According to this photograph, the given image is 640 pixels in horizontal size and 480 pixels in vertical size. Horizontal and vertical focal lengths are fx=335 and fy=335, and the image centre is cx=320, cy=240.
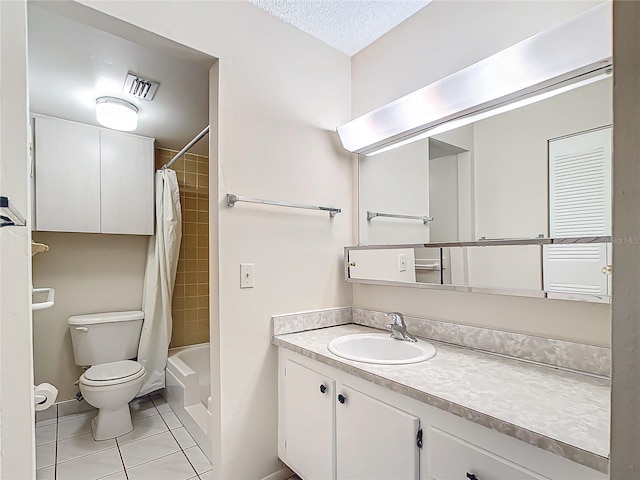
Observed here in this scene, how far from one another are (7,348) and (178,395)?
1.62 meters

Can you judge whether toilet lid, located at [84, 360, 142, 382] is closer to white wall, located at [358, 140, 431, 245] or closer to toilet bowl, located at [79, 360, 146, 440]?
toilet bowl, located at [79, 360, 146, 440]

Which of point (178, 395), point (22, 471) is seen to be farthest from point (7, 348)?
point (178, 395)

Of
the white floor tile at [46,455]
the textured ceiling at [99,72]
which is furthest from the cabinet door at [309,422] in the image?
the textured ceiling at [99,72]

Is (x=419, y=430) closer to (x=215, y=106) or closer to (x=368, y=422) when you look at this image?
(x=368, y=422)

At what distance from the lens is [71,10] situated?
4.10 ft

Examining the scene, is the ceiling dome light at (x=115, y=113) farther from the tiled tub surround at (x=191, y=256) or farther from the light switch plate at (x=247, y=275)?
the light switch plate at (x=247, y=275)

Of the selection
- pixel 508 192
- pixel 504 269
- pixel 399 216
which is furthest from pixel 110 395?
pixel 508 192

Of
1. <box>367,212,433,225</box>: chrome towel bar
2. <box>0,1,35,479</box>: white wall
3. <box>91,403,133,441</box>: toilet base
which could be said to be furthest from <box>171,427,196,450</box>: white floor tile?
<box>367,212,433,225</box>: chrome towel bar

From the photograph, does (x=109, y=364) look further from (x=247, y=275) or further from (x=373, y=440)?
(x=373, y=440)

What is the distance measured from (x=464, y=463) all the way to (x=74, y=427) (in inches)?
101

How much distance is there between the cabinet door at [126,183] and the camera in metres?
2.48

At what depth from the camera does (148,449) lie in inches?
80.0

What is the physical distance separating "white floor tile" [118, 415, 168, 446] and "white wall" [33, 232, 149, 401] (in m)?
0.63

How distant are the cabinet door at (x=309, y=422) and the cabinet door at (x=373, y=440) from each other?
0.05 meters
